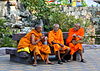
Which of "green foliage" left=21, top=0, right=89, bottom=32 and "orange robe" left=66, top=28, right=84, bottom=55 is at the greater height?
"green foliage" left=21, top=0, right=89, bottom=32

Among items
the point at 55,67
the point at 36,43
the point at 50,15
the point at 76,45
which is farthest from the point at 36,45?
the point at 50,15

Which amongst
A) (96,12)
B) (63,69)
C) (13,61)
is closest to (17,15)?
(96,12)

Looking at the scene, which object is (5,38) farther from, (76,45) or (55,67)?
(55,67)

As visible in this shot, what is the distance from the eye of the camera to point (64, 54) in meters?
8.80

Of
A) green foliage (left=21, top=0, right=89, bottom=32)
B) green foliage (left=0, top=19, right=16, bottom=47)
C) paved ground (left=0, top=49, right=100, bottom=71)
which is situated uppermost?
green foliage (left=21, top=0, right=89, bottom=32)

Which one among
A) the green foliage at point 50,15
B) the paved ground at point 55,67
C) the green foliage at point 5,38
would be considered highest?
the green foliage at point 50,15

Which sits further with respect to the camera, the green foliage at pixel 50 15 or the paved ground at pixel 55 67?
the green foliage at pixel 50 15

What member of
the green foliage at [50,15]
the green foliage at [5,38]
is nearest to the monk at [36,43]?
the green foliage at [5,38]

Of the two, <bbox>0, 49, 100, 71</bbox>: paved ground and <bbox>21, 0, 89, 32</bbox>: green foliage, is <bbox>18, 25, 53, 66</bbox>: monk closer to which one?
<bbox>0, 49, 100, 71</bbox>: paved ground

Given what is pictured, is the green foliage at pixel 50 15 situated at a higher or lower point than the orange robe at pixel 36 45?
higher

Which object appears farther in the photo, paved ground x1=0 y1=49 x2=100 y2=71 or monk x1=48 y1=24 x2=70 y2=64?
monk x1=48 y1=24 x2=70 y2=64

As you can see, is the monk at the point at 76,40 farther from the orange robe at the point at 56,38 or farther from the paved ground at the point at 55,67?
the paved ground at the point at 55,67

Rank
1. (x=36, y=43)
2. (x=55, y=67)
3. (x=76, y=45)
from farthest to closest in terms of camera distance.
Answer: (x=76, y=45) → (x=36, y=43) → (x=55, y=67)

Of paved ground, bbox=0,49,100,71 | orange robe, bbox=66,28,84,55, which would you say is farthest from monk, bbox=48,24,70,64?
paved ground, bbox=0,49,100,71
